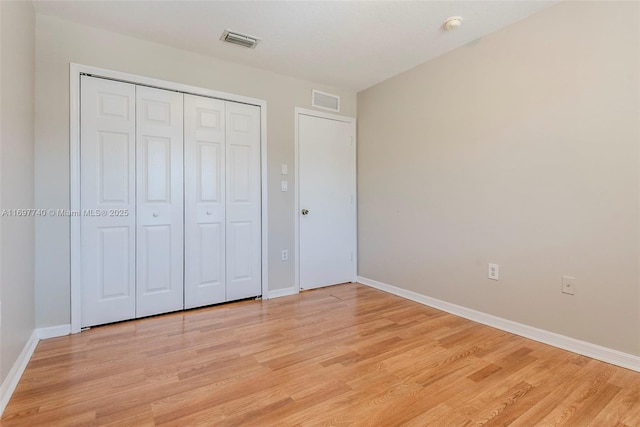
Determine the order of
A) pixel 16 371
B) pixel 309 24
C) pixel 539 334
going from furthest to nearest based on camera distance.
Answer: pixel 309 24 → pixel 539 334 → pixel 16 371

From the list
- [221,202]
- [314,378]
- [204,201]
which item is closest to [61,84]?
[204,201]

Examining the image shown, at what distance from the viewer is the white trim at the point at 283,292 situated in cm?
329

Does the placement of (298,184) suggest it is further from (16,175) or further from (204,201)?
(16,175)

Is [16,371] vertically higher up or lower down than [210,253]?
lower down

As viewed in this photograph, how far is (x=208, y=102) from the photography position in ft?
9.56

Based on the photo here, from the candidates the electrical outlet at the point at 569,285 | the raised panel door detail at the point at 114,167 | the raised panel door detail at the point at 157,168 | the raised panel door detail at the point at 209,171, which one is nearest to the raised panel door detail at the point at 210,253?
the raised panel door detail at the point at 209,171

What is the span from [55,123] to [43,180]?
423mm

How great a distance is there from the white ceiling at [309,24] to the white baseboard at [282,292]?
7.49ft

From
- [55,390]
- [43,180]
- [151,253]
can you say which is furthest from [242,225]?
[55,390]

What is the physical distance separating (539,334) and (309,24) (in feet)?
9.24

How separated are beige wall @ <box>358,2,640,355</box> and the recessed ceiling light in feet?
1.17

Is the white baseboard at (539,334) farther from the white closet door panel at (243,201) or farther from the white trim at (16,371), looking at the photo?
the white trim at (16,371)

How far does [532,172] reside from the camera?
89.4 inches

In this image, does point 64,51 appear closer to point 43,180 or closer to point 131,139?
point 131,139
